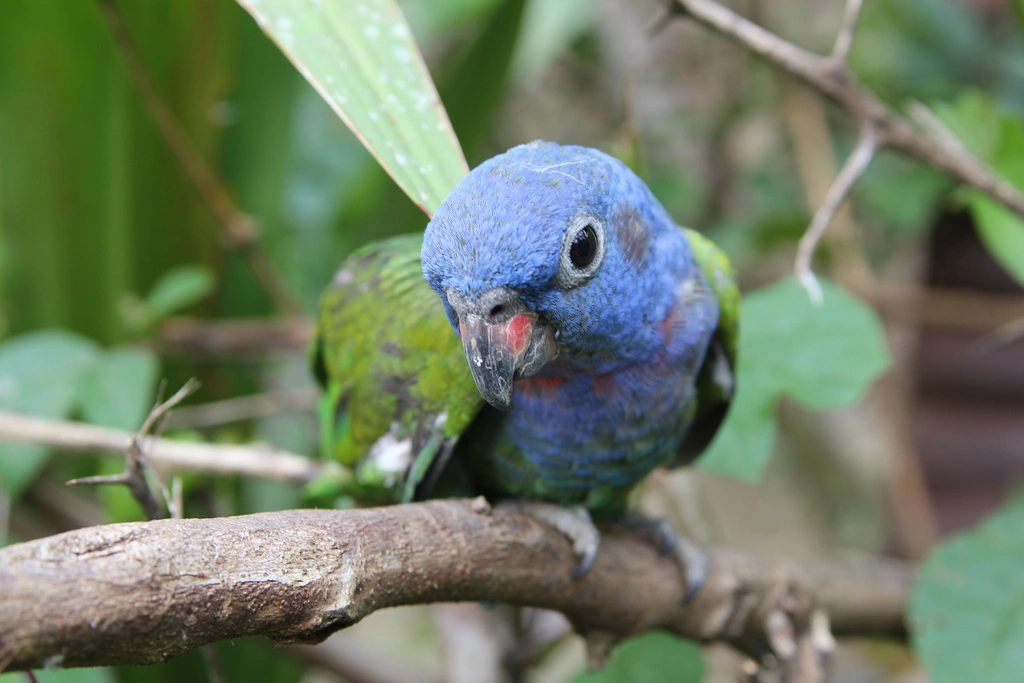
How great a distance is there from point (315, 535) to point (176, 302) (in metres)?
1.37

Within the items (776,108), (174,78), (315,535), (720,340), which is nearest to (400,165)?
(315,535)

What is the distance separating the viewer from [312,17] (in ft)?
4.15

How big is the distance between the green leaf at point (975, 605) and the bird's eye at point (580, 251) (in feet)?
4.01

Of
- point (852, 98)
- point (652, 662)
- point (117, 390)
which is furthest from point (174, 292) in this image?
point (852, 98)

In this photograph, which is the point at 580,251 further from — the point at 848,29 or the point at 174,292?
the point at 174,292

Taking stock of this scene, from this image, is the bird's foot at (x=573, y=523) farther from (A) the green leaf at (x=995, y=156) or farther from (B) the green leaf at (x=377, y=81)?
(A) the green leaf at (x=995, y=156)

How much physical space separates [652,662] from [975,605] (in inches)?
28.5

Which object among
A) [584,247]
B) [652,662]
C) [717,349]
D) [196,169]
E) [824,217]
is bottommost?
[652,662]

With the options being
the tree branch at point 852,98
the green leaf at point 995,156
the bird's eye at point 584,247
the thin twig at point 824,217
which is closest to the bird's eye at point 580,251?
the bird's eye at point 584,247

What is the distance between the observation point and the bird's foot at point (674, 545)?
1.76m

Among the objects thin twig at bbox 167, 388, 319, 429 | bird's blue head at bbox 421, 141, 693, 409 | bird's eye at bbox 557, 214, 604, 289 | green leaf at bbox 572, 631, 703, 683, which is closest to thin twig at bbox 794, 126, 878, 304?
bird's blue head at bbox 421, 141, 693, 409

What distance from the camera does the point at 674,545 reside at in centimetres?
182

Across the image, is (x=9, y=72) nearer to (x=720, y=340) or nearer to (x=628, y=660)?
(x=720, y=340)

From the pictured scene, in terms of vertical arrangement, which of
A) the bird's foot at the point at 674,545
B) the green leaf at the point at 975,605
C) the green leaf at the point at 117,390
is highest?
the green leaf at the point at 117,390
